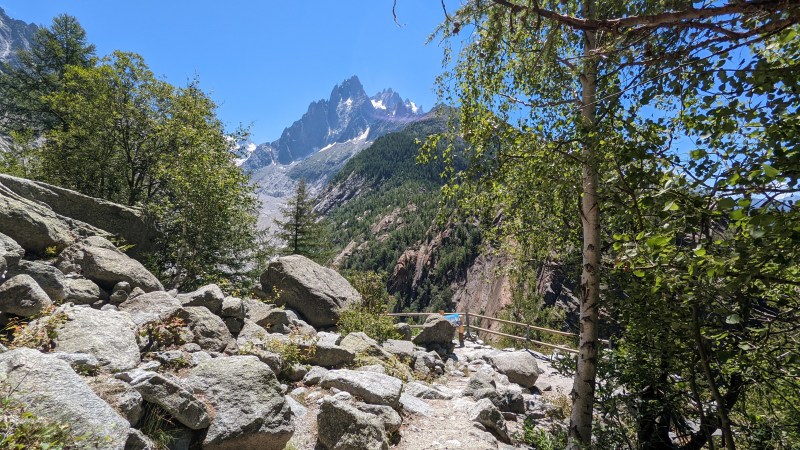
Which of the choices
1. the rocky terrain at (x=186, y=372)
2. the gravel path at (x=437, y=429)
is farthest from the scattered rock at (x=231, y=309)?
the gravel path at (x=437, y=429)

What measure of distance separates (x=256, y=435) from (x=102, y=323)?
2.96 m

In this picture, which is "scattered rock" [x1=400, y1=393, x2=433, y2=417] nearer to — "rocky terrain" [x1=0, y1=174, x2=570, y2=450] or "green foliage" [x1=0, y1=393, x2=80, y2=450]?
"rocky terrain" [x1=0, y1=174, x2=570, y2=450]

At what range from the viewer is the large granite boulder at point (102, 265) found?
25.6 feet

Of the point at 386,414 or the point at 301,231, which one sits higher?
the point at 301,231

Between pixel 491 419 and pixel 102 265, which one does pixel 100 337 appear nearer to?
pixel 102 265

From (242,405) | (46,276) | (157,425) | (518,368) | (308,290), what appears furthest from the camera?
(308,290)

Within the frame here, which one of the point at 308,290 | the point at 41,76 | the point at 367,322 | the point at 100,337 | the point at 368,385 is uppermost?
the point at 41,76

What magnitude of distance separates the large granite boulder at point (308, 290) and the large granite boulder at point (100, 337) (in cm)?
612

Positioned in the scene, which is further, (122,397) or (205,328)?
(205,328)

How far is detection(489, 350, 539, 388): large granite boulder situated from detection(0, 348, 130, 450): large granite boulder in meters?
9.70

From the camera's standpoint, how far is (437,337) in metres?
13.3

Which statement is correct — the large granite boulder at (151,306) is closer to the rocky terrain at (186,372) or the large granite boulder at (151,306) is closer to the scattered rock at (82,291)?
the rocky terrain at (186,372)

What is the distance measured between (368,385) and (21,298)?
208 inches

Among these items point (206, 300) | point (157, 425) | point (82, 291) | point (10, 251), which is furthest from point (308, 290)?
point (157, 425)
